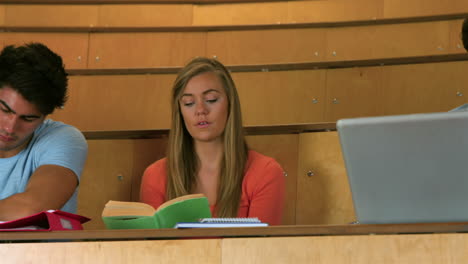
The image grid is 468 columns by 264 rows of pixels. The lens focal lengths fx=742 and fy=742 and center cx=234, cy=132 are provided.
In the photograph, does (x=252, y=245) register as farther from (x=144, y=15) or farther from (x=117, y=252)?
Answer: (x=144, y=15)

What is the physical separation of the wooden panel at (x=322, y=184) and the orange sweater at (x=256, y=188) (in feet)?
0.20

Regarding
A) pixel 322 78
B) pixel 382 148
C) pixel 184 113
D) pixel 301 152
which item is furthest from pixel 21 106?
pixel 322 78

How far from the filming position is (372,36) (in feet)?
4.90

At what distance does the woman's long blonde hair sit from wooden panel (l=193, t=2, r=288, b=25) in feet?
2.02

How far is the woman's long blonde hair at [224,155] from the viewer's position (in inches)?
38.8

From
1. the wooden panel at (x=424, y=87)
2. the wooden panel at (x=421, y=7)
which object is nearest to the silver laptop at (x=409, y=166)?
the wooden panel at (x=424, y=87)

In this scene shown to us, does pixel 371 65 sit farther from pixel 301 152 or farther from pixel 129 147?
pixel 129 147

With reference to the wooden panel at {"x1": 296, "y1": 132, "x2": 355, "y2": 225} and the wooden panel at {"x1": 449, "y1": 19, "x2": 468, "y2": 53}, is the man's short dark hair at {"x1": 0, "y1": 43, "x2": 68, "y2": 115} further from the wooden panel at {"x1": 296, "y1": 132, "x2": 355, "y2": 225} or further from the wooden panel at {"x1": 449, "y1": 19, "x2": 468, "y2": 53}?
the wooden panel at {"x1": 449, "y1": 19, "x2": 468, "y2": 53}

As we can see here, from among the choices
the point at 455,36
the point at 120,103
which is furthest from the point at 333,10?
the point at 120,103

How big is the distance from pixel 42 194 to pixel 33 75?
148 millimetres

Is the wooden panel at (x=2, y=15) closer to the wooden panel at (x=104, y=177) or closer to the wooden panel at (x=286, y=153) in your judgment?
the wooden panel at (x=104, y=177)

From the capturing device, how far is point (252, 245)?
1.73ft

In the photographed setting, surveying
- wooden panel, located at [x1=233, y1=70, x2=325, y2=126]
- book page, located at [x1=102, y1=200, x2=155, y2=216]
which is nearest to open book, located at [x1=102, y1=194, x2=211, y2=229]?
book page, located at [x1=102, y1=200, x2=155, y2=216]

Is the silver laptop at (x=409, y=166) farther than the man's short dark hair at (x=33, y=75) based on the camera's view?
No
